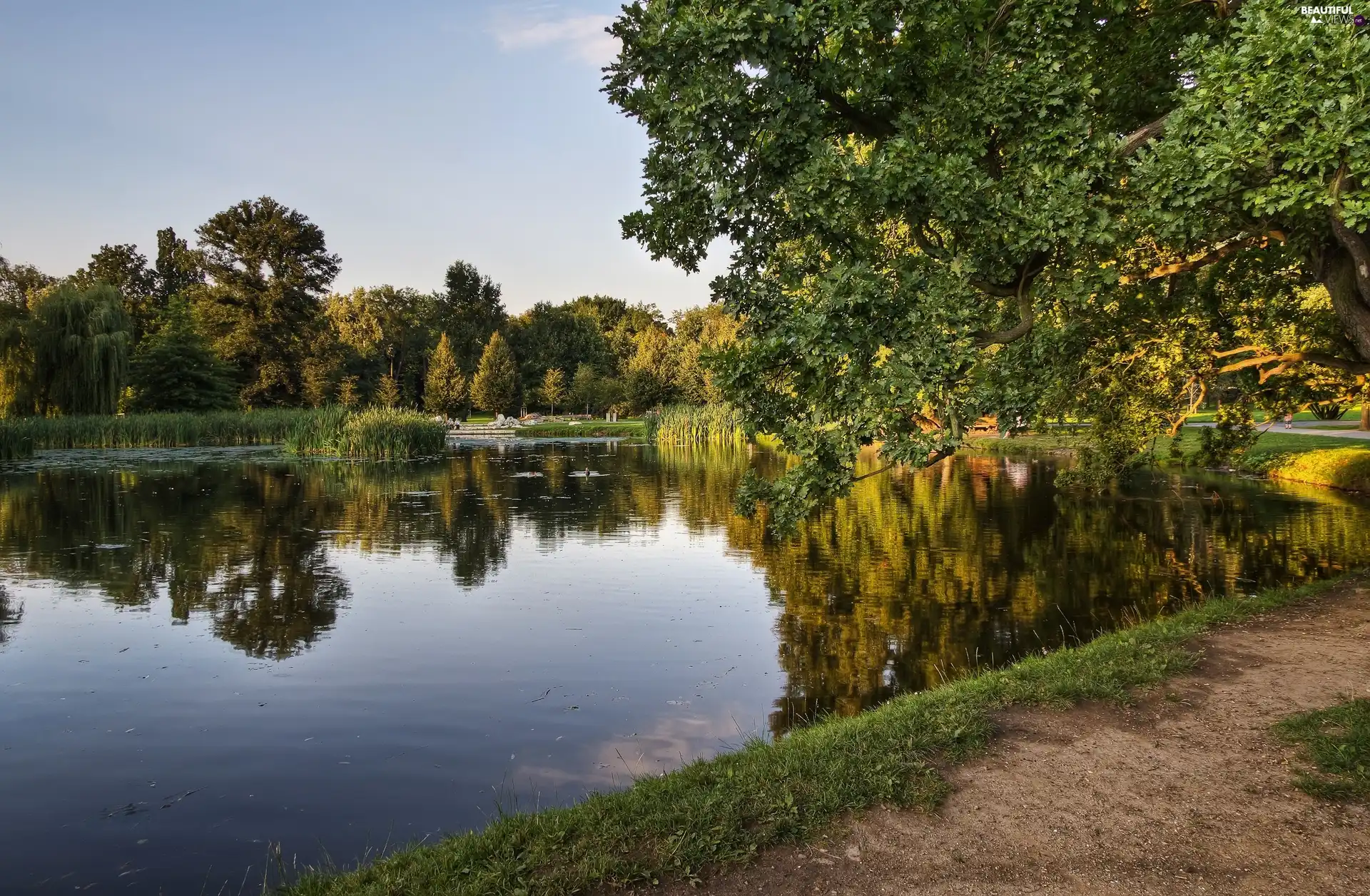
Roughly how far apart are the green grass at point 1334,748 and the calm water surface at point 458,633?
3.58 m

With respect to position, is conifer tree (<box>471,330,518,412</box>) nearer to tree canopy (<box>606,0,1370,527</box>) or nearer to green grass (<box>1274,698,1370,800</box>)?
tree canopy (<box>606,0,1370,527</box>)

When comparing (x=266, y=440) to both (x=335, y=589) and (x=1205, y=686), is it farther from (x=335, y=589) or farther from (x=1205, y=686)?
(x=1205, y=686)

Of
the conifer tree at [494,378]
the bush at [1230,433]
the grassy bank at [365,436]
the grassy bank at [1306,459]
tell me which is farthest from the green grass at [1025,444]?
the conifer tree at [494,378]

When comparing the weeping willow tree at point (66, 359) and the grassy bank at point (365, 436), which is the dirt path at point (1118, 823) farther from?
the weeping willow tree at point (66, 359)

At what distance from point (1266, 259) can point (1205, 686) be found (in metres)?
6.43

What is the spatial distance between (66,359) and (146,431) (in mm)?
5350

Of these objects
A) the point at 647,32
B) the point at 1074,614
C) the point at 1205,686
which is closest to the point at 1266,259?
the point at 1074,614

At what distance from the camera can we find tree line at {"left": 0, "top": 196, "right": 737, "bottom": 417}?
44188 millimetres

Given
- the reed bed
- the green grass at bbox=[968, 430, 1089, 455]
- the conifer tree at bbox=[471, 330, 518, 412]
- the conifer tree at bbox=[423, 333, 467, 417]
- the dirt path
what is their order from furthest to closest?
the conifer tree at bbox=[471, 330, 518, 412], the conifer tree at bbox=[423, 333, 467, 417], the reed bed, the green grass at bbox=[968, 430, 1089, 455], the dirt path

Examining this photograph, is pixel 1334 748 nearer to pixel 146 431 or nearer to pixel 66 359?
pixel 146 431

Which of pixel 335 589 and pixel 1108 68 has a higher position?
pixel 1108 68

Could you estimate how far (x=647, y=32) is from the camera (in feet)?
24.1

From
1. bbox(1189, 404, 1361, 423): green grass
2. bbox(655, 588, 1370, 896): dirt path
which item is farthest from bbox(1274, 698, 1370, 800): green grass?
bbox(1189, 404, 1361, 423): green grass

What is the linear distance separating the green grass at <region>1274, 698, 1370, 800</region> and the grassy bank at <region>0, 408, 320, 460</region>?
42.5 metres
